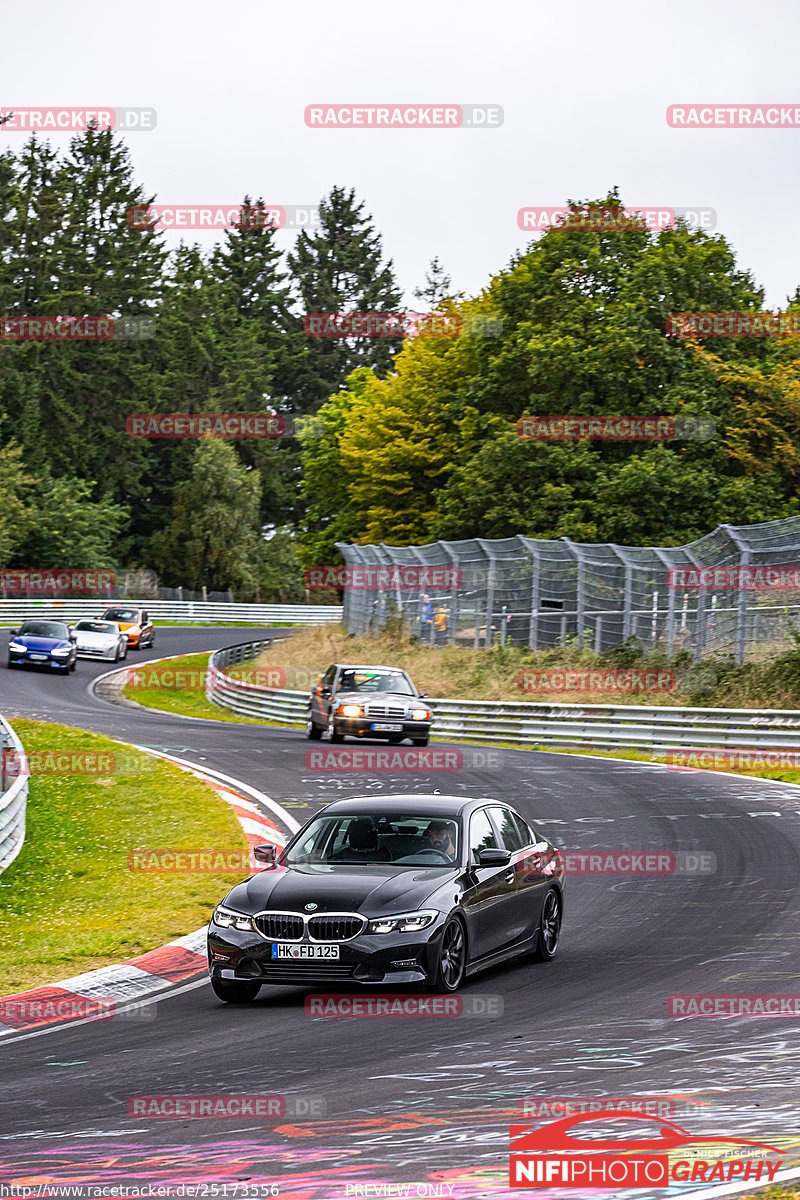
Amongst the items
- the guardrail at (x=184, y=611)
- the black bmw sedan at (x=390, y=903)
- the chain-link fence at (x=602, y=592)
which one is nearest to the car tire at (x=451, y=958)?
the black bmw sedan at (x=390, y=903)

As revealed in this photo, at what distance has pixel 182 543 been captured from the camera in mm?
98312

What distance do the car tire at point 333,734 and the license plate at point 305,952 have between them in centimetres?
2016

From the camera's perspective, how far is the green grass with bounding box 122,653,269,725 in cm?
4247

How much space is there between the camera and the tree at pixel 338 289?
401ft

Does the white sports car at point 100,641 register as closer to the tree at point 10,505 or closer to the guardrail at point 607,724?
the guardrail at point 607,724

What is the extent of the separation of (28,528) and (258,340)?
138 feet

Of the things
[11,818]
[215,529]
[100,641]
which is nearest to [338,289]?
[215,529]

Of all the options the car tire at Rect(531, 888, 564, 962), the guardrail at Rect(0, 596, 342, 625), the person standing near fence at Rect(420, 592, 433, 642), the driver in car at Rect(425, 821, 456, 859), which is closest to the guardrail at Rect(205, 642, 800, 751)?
the person standing near fence at Rect(420, 592, 433, 642)

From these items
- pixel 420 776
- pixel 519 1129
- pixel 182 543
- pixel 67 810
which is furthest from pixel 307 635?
pixel 519 1129

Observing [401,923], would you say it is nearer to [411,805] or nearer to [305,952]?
[305,952]

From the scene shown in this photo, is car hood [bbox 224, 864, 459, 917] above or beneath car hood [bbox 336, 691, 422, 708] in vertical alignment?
above

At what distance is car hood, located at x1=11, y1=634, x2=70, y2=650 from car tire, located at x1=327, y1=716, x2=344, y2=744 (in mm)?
19631

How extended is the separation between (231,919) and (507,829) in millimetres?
2506

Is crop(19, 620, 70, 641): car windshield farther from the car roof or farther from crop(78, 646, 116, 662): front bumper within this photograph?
the car roof
